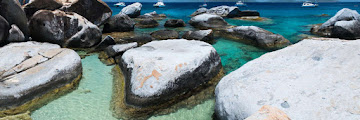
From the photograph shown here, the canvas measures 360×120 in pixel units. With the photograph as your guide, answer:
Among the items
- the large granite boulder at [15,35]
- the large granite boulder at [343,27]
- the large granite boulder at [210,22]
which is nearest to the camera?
the large granite boulder at [15,35]

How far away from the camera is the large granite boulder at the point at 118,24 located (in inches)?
706

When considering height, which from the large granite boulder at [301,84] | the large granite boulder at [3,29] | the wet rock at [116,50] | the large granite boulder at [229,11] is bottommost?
the large granite boulder at [229,11]

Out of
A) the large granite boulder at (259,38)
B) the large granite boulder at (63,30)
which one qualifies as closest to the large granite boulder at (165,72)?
the large granite boulder at (63,30)

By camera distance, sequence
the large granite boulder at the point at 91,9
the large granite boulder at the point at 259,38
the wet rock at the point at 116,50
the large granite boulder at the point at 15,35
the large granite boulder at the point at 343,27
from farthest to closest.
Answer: the large granite boulder at the point at 343,27
the large granite boulder at the point at 91,9
the large granite boulder at the point at 259,38
the wet rock at the point at 116,50
the large granite boulder at the point at 15,35

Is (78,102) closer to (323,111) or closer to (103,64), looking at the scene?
(103,64)

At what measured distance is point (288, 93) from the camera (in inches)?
178

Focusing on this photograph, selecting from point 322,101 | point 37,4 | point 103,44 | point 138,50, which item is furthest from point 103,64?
point 322,101

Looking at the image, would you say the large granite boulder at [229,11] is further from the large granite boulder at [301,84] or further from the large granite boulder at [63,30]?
the large granite boulder at [301,84]

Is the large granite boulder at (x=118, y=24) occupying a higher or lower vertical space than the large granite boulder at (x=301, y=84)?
lower

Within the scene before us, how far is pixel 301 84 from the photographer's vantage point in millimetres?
4672

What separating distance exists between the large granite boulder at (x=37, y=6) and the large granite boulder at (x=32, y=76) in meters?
5.72

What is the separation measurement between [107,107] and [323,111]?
5277 mm

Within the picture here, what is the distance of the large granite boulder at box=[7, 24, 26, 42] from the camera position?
31.9 ft

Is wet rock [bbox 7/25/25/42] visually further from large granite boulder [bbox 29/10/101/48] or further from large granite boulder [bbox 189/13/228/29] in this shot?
large granite boulder [bbox 189/13/228/29]
